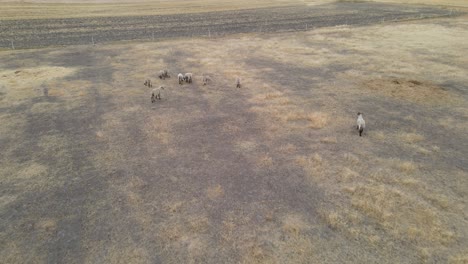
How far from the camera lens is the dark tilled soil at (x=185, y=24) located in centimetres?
5038

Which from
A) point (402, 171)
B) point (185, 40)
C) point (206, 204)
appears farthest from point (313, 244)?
point (185, 40)

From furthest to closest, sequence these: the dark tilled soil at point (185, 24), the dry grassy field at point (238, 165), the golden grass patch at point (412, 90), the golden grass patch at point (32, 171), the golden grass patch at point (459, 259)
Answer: the dark tilled soil at point (185, 24) → the golden grass patch at point (412, 90) → the golden grass patch at point (32, 171) → the dry grassy field at point (238, 165) → the golden grass patch at point (459, 259)

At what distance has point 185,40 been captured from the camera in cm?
4778

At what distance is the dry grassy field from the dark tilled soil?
19523mm

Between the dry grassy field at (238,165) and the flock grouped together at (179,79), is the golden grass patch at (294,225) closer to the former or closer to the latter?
the dry grassy field at (238,165)

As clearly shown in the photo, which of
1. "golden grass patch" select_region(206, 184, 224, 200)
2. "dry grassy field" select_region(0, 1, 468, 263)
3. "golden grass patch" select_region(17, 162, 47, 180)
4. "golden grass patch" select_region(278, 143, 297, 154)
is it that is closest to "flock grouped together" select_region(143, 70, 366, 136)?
"dry grassy field" select_region(0, 1, 468, 263)

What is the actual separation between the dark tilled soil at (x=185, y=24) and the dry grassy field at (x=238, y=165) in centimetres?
1952

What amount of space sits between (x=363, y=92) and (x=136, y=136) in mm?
17360

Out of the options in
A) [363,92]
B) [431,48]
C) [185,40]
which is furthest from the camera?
[185,40]

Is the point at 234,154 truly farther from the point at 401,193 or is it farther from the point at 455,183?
the point at 455,183

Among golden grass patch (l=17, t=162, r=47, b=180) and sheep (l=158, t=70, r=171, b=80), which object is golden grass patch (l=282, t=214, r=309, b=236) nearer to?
golden grass patch (l=17, t=162, r=47, b=180)

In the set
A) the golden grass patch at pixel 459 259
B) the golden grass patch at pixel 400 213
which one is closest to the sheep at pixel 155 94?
the golden grass patch at pixel 400 213

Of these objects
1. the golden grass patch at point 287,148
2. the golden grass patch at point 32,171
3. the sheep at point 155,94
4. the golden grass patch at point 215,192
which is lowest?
the golden grass patch at point 215,192

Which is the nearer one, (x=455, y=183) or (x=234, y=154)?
(x=455, y=183)
